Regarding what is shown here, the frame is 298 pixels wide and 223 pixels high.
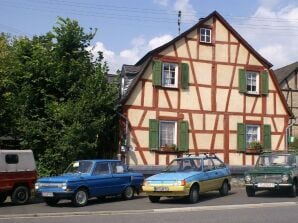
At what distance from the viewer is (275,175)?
20.0m

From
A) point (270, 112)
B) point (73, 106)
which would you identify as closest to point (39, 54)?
point (73, 106)

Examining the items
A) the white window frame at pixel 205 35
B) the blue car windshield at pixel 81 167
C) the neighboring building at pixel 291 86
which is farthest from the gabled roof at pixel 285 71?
the blue car windshield at pixel 81 167

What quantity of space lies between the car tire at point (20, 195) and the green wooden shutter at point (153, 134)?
8.81 metres

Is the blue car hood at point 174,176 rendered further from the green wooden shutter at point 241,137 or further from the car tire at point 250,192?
the green wooden shutter at point 241,137

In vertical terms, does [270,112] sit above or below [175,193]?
Answer: above

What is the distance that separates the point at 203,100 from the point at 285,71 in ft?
75.2

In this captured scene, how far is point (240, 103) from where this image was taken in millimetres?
29469

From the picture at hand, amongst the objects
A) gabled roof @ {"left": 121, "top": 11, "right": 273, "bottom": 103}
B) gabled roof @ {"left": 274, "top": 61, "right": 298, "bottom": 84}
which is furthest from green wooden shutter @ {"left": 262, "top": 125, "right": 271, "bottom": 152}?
gabled roof @ {"left": 274, "top": 61, "right": 298, "bottom": 84}

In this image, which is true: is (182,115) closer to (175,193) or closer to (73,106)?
(73,106)

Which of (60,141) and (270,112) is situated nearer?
(60,141)

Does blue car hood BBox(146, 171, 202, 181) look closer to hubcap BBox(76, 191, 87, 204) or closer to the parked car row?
the parked car row

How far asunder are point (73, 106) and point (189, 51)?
7.78m

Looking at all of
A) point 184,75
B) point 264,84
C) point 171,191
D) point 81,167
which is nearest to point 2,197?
point 81,167

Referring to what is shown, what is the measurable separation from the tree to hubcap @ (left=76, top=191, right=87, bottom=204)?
5764 mm
